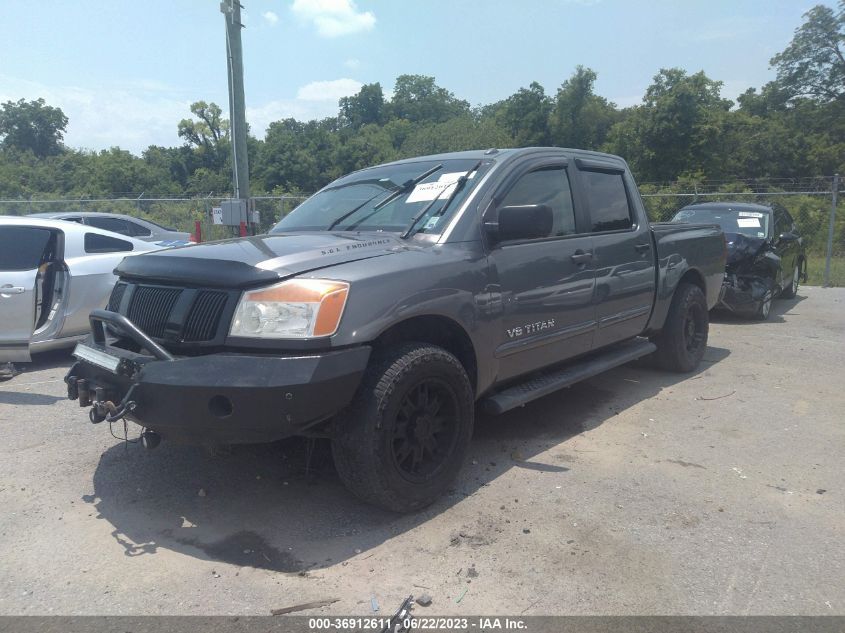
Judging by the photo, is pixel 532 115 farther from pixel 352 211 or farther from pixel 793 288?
pixel 352 211

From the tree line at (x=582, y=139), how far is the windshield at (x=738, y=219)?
24.6 meters

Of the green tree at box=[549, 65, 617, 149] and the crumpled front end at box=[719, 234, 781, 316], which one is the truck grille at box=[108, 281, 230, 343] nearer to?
the crumpled front end at box=[719, 234, 781, 316]

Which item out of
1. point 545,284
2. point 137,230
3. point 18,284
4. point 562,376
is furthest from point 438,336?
point 137,230

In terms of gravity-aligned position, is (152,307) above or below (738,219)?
below

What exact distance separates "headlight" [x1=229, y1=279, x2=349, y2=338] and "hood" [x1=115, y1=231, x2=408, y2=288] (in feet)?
0.27

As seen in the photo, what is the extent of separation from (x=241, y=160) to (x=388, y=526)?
428 inches

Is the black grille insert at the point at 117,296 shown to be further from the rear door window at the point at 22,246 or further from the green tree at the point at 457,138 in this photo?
the green tree at the point at 457,138

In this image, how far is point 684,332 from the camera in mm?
6086

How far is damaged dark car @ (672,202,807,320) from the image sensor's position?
9.00 m

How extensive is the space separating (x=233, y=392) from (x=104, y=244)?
5137mm

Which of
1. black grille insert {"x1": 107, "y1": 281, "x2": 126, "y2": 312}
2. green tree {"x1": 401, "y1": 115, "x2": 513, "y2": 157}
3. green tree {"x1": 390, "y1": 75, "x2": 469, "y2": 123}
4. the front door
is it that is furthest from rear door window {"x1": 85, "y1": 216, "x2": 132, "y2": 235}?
green tree {"x1": 390, "y1": 75, "x2": 469, "y2": 123}

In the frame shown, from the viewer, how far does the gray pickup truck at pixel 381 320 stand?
287cm

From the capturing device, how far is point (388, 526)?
3242 mm

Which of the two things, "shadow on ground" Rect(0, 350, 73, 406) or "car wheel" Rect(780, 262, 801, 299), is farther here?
"car wheel" Rect(780, 262, 801, 299)
